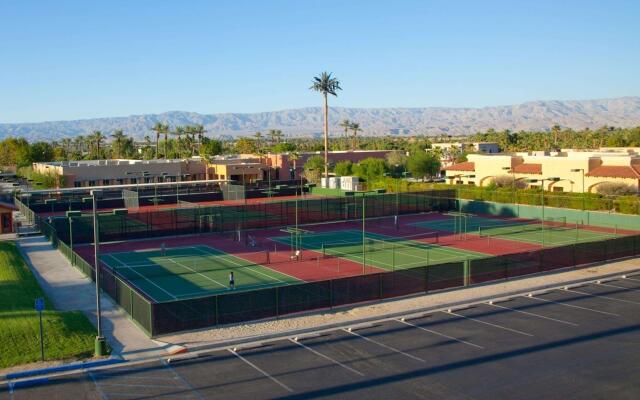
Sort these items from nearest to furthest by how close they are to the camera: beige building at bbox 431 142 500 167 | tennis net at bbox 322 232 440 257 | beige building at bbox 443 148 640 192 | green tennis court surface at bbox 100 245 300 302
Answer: green tennis court surface at bbox 100 245 300 302 < tennis net at bbox 322 232 440 257 < beige building at bbox 443 148 640 192 < beige building at bbox 431 142 500 167

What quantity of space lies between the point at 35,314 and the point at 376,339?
14350mm

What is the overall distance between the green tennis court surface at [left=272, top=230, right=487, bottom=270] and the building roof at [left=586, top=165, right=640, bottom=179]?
25254 mm

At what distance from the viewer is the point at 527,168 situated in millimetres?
79062

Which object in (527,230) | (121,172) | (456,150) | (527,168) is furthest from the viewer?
(456,150)

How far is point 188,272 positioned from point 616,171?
48836 mm

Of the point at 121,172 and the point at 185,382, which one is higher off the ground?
the point at 121,172

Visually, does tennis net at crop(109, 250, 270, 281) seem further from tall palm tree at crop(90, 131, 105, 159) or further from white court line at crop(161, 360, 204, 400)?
tall palm tree at crop(90, 131, 105, 159)

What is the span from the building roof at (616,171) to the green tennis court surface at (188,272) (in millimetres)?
40693

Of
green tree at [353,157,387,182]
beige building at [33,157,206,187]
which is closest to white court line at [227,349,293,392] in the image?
beige building at [33,157,206,187]

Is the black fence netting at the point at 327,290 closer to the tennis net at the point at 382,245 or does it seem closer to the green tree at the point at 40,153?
the tennis net at the point at 382,245

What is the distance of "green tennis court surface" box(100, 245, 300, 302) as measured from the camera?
1420 inches

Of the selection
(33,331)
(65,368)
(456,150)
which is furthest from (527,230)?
(456,150)

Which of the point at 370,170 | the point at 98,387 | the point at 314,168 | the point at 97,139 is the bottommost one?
the point at 98,387

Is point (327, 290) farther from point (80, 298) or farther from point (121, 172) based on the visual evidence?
point (121, 172)
